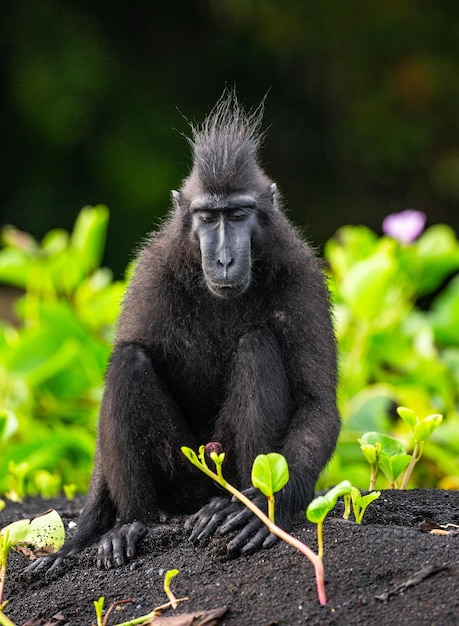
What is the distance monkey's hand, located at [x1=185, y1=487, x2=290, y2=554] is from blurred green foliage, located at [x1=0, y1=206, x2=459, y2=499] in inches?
98.5

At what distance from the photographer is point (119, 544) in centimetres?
424

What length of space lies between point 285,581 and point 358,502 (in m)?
0.50

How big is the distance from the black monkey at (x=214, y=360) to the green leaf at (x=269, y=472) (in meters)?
0.70

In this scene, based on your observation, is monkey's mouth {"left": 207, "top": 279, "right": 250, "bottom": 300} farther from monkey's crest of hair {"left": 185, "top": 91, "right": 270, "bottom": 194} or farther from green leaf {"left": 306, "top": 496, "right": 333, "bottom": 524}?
green leaf {"left": 306, "top": 496, "right": 333, "bottom": 524}

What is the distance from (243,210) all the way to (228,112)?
687mm

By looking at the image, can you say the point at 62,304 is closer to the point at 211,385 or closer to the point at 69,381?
the point at 69,381

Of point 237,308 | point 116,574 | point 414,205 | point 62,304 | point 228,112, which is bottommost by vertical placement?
point 116,574

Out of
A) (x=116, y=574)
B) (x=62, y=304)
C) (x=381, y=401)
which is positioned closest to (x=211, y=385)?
(x=116, y=574)

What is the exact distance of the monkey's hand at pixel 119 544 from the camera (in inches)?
164

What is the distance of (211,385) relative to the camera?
471cm

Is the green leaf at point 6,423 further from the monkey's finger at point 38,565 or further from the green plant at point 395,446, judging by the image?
the green plant at point 395,446

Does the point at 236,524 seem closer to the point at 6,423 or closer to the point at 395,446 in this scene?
the point at 395,446

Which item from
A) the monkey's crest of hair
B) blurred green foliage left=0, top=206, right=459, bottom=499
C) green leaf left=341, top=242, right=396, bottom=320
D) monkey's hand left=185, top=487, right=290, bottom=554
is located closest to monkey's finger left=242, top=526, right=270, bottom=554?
monkey's hand left=185, top=487, right=290, bottom=554

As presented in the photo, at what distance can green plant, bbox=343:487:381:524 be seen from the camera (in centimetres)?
379
